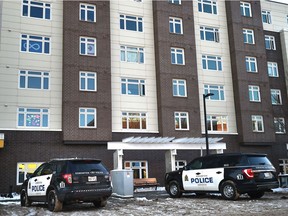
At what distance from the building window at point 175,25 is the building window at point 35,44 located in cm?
1035

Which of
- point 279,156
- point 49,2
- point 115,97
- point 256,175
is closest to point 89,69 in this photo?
point 115,97

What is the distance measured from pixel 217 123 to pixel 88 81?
11.8m

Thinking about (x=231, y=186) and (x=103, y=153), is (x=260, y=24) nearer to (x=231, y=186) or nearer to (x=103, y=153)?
(x=103, y=153)

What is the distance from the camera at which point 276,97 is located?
35.0 metres

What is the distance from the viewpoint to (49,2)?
2775 centimetres

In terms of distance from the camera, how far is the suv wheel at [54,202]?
478 inches

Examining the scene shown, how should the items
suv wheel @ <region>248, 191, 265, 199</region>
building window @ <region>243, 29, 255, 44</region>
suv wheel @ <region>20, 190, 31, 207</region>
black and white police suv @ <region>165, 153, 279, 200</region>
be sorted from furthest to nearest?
building window @ <region>243, 29, 255, 44</region> < suv wheel @ <region>248, 191, 265, 199</region> < black and white police suv @ <region>165, 153, 279, 200</region> < suv wheel @ <region>20, 190, 31, 207</region>

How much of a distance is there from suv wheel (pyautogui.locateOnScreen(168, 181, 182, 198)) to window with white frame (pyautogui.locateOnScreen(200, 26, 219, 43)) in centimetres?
1863

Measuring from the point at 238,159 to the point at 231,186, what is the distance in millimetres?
1179

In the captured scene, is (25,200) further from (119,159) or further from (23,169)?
(23,169)

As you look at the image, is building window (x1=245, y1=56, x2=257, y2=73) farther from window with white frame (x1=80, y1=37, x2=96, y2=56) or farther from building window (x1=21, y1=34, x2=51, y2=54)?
building window (x1=21, y1=34, x2=51, y2=54)

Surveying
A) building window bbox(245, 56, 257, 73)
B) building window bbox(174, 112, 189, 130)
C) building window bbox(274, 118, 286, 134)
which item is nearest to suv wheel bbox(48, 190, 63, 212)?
building window bbox(174, 112, 189, 130)

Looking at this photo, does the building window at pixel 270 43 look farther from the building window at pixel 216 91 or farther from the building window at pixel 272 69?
the building window at pixel 216 91

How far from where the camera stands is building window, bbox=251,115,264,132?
3175 cm
